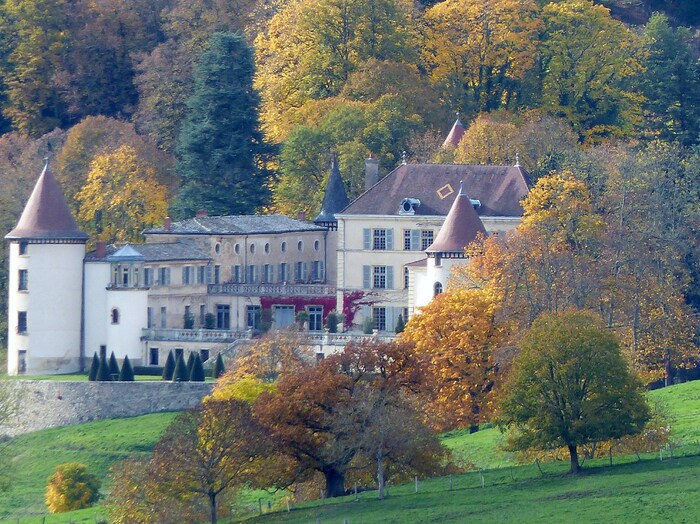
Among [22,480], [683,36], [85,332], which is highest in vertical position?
[683,36]

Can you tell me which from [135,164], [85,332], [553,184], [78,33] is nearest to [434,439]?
[553,184]

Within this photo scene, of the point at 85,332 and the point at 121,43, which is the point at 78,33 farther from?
the point at 85,332

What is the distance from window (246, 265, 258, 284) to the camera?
98238 mm

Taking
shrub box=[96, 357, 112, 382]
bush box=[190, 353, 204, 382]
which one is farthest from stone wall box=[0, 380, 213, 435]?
bush box=[190, 353, 204, 382]

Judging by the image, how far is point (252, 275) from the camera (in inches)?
3880

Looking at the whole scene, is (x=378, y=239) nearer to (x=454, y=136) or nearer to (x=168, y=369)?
(x=454, y=136)

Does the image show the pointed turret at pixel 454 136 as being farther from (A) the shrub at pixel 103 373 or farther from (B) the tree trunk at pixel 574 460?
(B) the tree trunk at pixel 574 460

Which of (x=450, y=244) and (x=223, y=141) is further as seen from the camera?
(x=223, y=141)

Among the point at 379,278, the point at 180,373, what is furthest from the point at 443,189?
the point at 180,373

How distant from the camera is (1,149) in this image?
11444cm

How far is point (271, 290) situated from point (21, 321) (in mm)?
11037

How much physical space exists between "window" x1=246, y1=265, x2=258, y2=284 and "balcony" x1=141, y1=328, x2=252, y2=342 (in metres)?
6.69

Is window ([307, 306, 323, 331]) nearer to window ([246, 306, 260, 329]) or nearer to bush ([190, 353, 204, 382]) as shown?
window ([246, 306, 260, 329])

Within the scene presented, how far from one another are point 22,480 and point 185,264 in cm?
1823
